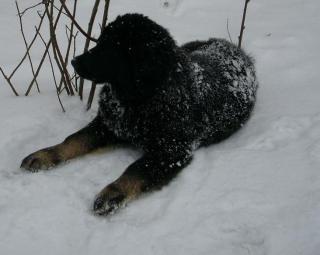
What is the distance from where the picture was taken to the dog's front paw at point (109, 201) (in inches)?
115

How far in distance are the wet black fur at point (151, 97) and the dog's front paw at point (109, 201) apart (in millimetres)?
198

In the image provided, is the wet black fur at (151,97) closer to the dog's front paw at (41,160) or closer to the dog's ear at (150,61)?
the dog's ear at (150,61)

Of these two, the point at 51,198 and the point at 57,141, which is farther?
the point at 57,141

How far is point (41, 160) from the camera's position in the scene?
327 centimetres

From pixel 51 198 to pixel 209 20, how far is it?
3844mm

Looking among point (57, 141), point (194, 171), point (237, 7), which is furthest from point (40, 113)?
point (237, 7)

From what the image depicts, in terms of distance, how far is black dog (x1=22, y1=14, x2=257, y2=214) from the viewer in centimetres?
314

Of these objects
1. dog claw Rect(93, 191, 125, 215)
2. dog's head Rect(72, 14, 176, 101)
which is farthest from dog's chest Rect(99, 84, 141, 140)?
dog claw Rect(93, 191, 125, 215)

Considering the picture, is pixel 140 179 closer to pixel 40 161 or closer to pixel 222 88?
pixel 40 161

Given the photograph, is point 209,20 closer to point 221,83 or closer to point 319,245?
point 221,83

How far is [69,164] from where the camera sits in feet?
11.1

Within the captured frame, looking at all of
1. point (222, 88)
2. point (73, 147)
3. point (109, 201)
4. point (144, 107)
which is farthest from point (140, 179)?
point (222, 88)

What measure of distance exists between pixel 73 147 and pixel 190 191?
0.97 meters

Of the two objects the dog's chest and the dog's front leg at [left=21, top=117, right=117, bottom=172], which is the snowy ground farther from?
the dog's chest
